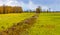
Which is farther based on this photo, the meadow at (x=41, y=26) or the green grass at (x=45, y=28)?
the meadow at (x=41, y=26)

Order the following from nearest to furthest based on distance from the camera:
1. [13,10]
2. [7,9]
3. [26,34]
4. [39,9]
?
[26,34] → [7,9] → [13,10] → [39,9]

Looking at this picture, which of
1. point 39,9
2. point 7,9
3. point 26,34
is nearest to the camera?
point 26,34

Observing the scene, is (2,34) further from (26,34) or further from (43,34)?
(43,34)

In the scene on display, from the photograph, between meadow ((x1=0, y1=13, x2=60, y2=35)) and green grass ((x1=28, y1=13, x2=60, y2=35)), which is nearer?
green grass ((x1=28, y1=13, x2=60, y2=35))

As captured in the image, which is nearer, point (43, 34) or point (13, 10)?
point (43, 34)

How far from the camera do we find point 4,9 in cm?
7875

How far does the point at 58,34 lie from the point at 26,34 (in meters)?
3.20

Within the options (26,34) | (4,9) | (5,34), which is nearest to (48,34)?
(26,34)

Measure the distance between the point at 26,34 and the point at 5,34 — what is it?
1966 millimetres

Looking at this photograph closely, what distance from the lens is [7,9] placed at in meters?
83.9

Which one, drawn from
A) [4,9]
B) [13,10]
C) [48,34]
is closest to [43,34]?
[48,34]

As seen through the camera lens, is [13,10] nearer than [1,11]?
No

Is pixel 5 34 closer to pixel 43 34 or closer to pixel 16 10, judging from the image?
pixel 43 34

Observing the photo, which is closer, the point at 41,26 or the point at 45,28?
A: the point at 45,28
